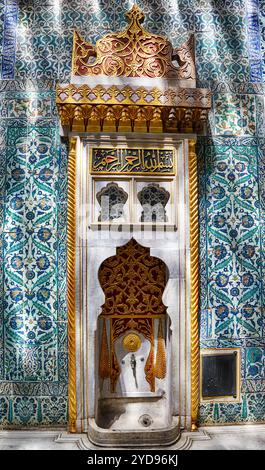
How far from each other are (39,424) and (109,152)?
2.44 metres

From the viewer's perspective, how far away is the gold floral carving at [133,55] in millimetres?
3227

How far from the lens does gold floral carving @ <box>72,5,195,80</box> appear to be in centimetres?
323

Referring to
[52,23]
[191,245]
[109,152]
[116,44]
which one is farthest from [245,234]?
[52,23]

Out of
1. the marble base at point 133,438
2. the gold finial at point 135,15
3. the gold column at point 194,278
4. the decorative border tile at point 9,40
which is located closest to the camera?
the marble base at point 133,438

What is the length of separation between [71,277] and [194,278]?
1064 mm

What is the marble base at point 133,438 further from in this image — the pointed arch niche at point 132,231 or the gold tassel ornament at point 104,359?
the gold tassel ornament at point 104,359

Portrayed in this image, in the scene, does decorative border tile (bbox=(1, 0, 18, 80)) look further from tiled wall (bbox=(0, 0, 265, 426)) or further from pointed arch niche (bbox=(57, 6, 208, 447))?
pointed arch niche (bbox=(57, 6, 208, 447))

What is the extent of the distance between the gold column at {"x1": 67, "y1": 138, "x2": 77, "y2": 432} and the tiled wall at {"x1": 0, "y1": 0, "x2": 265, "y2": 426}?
0.11 metres

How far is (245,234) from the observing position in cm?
338

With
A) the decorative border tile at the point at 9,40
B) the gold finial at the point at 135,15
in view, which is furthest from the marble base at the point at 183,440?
the gold finial at the point at 135,15

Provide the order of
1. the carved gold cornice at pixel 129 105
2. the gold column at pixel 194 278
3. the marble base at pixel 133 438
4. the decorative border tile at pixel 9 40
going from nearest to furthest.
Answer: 1. the marble base at pixel 133 438
2. the carved gold cornice at pixel 129 105
3. the gold column at pixel 194 278
4. the decorative border tile at pixel 9 40

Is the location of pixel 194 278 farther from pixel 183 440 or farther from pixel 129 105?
pixel 129 105
